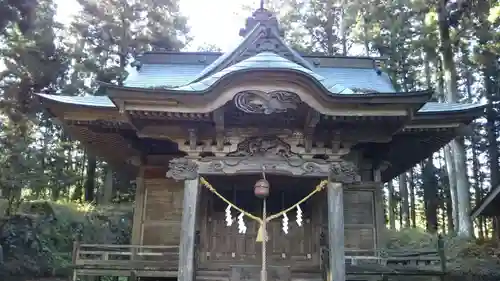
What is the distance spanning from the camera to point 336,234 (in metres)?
7.07

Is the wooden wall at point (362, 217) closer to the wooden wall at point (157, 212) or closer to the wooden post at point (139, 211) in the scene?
the wooden wall at point (157, 212)

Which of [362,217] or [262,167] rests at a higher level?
[262,167]

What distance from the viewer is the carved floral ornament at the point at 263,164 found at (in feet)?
24.1

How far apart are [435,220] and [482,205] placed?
15080mm

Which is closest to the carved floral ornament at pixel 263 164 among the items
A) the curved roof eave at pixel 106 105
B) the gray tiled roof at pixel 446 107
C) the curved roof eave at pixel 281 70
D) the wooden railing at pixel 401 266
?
the curved roof eave at pixel 281 70

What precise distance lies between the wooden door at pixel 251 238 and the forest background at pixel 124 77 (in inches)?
186

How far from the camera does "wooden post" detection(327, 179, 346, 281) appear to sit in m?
6.96

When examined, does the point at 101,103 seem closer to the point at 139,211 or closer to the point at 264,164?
the point at 139,211

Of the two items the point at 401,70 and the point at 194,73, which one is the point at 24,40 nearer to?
the point at 194,73

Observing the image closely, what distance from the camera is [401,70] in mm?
26234

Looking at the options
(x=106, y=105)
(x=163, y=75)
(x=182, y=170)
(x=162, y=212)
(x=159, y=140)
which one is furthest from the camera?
(x=163, y=75)

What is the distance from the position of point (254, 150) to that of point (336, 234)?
6.35 feet

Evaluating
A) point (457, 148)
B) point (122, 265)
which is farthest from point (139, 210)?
point (457, 148)

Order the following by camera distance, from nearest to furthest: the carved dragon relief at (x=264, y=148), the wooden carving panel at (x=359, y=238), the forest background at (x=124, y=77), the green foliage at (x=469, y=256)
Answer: the carved dragon relief at (x=264, y=148) → the wooden carving panel at (x=359, y=238) → the green foliage at (x=469, y=256) → the forest background at (x=124, y=77)
